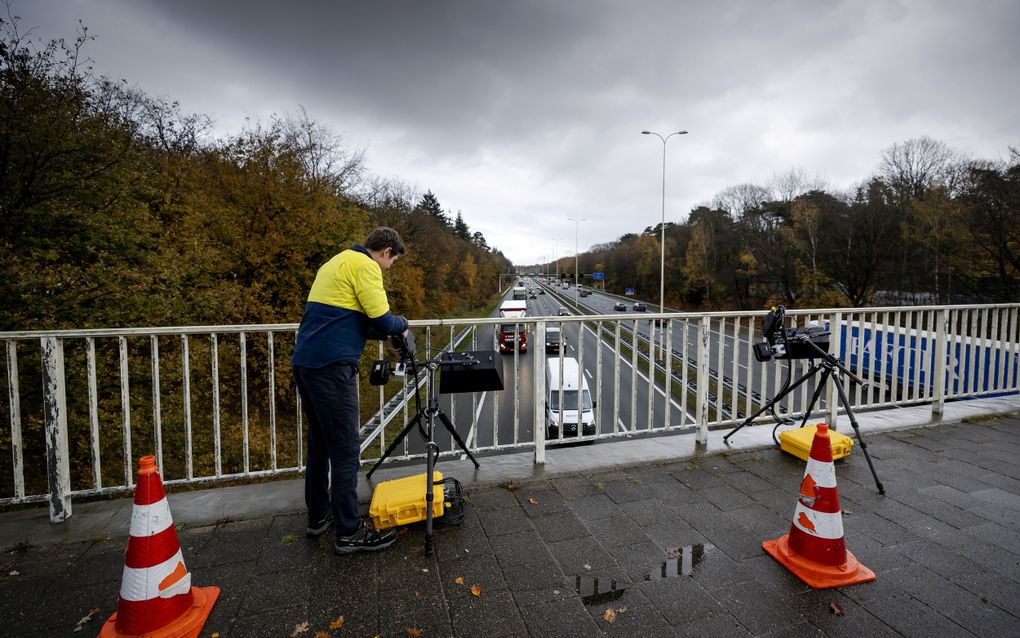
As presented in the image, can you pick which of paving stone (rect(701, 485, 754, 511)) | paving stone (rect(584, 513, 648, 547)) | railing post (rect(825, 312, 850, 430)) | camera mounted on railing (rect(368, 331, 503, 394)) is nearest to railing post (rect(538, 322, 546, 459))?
camera mounted on railing (rect(368, 331, 503, 394))

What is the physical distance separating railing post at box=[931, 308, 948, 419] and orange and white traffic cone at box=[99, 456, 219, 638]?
6710mm

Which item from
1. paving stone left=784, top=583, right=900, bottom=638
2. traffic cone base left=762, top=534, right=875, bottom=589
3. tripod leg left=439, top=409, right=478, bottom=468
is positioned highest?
tripod leg left=439, top=409, right=478, bottom=468

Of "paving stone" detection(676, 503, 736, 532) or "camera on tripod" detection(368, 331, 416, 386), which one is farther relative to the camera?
"paving stone" detection(676, 503, 736, 532)

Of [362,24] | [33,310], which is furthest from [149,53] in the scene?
[33,310]

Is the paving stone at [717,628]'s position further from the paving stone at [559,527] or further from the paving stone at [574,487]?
the paving stone at [574,487]

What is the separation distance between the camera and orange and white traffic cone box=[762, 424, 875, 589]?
225 cm

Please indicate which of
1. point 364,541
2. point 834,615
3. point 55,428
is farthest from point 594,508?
point 55,428

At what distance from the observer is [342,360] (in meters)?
2.49

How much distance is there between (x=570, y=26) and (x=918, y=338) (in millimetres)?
9638

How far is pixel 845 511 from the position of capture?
2963mm

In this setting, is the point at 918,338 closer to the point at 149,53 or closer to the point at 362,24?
the point at 362,24

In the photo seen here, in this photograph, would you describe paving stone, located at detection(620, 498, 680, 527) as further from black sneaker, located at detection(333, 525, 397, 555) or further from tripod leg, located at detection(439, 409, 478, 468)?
black sneaker, located at detection(333, 525, 397, 555)

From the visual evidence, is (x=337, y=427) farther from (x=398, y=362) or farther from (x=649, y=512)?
(x=649, y=512)

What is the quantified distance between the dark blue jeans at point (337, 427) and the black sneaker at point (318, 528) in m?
0.04
